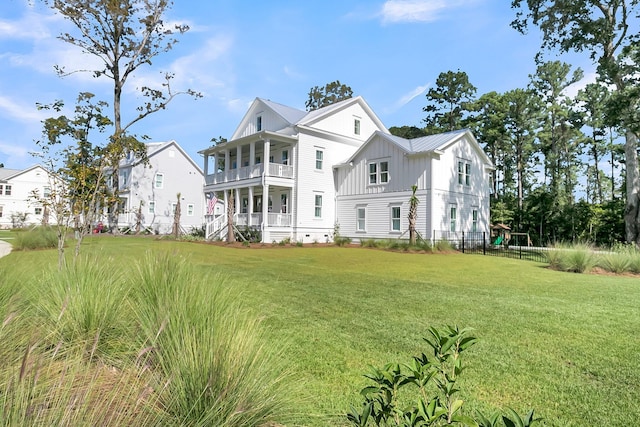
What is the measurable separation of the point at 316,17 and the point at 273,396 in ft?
24.5

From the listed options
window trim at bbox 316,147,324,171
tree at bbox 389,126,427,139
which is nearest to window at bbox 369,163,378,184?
window trim at bbox 316,147,324,171

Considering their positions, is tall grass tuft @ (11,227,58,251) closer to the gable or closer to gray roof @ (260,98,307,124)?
the gable

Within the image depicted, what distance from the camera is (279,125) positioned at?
87.7ft

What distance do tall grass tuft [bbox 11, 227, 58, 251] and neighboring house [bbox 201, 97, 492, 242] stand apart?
29.9ft

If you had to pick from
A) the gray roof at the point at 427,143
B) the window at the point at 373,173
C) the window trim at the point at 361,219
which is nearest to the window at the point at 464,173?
the gray roof at the point at 427,143

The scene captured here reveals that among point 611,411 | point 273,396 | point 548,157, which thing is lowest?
point 611,411

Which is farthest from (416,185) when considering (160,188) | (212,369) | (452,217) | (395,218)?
(160,188)

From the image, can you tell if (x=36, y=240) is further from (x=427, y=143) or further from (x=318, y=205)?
(x=427, y=143)

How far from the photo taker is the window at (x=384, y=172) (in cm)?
2341

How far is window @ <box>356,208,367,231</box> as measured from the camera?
960 inches

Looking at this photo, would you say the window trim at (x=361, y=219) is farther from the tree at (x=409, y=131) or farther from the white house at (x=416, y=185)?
the tree at (x=409, y=131)

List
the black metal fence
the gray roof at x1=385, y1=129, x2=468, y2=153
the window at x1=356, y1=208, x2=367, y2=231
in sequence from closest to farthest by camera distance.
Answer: the black metal fence → the gray roof at x1=385, y1=129, x2=468, y2=153 → the window at x1=356, y1=208, x2=367, y2=231

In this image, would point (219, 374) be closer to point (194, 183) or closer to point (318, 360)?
point (318, 360)

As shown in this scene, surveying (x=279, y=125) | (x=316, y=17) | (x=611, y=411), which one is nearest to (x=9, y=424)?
(x=611, y=411)
